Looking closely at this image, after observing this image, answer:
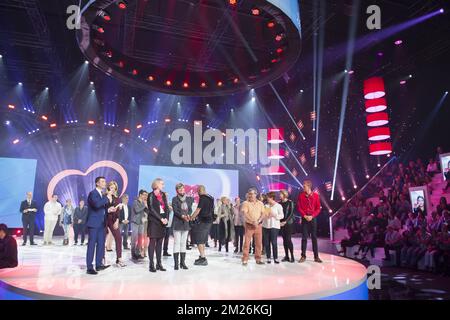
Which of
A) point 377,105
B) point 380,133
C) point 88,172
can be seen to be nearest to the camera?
point 377,105

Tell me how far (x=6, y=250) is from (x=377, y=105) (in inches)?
407

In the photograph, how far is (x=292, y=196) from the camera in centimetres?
1773

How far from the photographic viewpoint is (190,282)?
15.4 feet

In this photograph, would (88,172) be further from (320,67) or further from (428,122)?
(428,122)

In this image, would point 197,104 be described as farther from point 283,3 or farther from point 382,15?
point 283,3

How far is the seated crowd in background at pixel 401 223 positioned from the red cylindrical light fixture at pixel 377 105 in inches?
98.5

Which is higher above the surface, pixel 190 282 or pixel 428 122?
pixel 428 122

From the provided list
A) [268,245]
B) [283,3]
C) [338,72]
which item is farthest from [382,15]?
[268,245]

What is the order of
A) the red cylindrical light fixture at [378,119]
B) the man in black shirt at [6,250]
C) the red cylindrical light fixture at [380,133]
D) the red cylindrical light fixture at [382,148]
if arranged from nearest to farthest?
1. the man in black shirt at [6,250]
2. the red cylindrical light fixture at [378,119]
3. the red cylindrical light fixture at [380,133]
4. the red cylindrical light fixture at [382,148]

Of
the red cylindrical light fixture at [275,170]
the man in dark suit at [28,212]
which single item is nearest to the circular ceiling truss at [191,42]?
the man in dark suit at [28,212]

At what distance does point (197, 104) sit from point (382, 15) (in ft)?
32.4

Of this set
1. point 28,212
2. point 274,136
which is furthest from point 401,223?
point 28,212

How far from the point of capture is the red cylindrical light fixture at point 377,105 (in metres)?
10.6

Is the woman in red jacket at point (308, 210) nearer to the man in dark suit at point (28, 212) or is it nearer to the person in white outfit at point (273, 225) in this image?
the person in white outfit at point (273, 225)
